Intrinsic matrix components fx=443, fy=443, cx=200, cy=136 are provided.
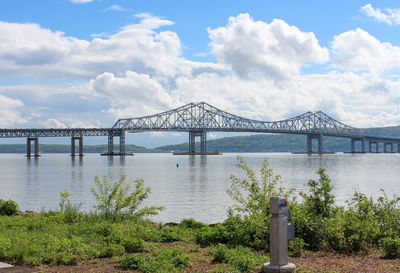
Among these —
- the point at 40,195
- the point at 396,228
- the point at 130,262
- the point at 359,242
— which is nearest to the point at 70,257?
the point at 130,262

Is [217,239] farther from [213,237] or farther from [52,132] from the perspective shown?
[52,132]

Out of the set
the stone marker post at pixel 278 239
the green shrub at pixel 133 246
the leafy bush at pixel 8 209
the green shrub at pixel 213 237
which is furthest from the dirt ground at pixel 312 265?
the leafy bush at pixel 8 209

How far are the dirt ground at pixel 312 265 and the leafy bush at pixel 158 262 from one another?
18cm

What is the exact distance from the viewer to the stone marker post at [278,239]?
796 centimetres

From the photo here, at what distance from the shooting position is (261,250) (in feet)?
34.1

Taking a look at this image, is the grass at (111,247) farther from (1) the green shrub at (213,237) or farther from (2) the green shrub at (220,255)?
(1) the green shrub at (213,237)

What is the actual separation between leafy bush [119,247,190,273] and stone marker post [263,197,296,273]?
1665mm

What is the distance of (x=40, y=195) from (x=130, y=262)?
73.1 ft

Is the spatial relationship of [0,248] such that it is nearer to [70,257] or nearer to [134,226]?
[70,257]

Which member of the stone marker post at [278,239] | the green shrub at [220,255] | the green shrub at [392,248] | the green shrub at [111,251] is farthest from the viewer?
the green shrub at [111,251]

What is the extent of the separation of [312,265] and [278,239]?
4.24ft

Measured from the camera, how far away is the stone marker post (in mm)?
7965

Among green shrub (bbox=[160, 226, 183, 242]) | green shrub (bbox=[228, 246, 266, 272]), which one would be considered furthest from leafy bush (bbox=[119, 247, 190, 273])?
green shrub (bbox=[160, 226, 183, 242])

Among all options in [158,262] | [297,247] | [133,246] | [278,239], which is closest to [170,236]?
[133,246]
